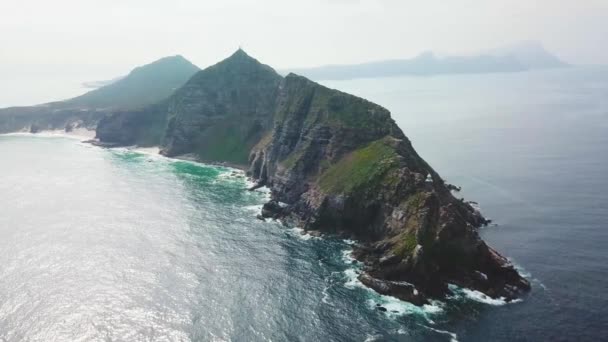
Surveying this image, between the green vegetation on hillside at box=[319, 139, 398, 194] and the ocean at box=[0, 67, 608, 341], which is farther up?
the green vegetation on hillside at box=[319, 139, 398, 194]

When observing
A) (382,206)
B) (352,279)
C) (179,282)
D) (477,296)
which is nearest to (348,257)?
(352,279)

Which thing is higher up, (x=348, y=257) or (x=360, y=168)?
(x=360, y=168)

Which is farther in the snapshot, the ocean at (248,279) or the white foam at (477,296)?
the white foam at (477,296)

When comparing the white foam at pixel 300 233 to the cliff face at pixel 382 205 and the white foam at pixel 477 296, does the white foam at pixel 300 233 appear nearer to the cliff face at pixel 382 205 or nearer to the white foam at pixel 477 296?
the cliff face at pixel 382 205

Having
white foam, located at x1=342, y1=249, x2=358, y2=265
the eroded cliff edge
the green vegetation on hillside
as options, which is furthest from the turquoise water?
the green vegetation on hillside

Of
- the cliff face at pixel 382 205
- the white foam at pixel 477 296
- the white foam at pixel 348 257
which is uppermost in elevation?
the cliff face at pixel 382 205

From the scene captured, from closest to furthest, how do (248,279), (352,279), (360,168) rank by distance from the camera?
(248,279)
(352,279)
(360,168)

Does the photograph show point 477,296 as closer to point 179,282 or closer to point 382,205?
point 382,205

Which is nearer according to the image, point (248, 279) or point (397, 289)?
point (397, 289)

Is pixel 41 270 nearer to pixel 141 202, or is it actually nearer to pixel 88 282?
pixel 88 282

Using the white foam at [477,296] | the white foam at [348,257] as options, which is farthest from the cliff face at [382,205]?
the white foam at [348,257]

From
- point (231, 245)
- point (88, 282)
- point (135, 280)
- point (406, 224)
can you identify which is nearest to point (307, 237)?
point (231, 245)

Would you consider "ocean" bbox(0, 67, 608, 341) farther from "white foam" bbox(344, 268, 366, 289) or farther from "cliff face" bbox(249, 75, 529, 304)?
"cliff face" bbox(249, 75, 529, 304)
